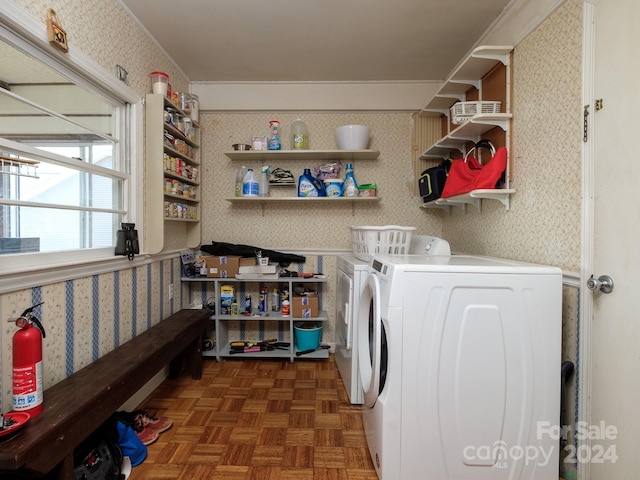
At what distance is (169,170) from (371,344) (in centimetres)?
182

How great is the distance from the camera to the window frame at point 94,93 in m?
1.24

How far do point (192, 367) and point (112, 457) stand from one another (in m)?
1.01

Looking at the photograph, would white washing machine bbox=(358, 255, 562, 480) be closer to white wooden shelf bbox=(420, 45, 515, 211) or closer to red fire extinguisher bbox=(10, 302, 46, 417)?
white wooden shelf bbox=(420, 45, 515, 211)

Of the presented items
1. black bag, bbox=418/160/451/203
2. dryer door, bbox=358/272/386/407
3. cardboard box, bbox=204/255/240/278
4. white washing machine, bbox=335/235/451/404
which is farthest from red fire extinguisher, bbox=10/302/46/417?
black bag, bbox=418/160/451/203

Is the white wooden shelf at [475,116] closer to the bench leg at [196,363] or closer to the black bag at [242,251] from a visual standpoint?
the black bag at [242,251]

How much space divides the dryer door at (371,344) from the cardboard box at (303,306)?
84 cm

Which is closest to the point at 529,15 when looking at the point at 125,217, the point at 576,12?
the point at 576,12

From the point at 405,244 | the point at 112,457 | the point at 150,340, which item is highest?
the point at 405,244

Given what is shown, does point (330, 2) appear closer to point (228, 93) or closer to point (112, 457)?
point (228, 93)

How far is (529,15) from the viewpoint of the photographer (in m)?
1.71

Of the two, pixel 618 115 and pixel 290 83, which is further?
pixel 290 83

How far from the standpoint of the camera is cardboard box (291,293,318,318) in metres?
2.73

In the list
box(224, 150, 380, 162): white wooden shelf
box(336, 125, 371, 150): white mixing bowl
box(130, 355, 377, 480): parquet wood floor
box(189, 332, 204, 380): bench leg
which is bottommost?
box(130, 355, 377, 480): parquet wood floor

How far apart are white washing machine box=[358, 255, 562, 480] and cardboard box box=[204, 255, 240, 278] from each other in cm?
171
